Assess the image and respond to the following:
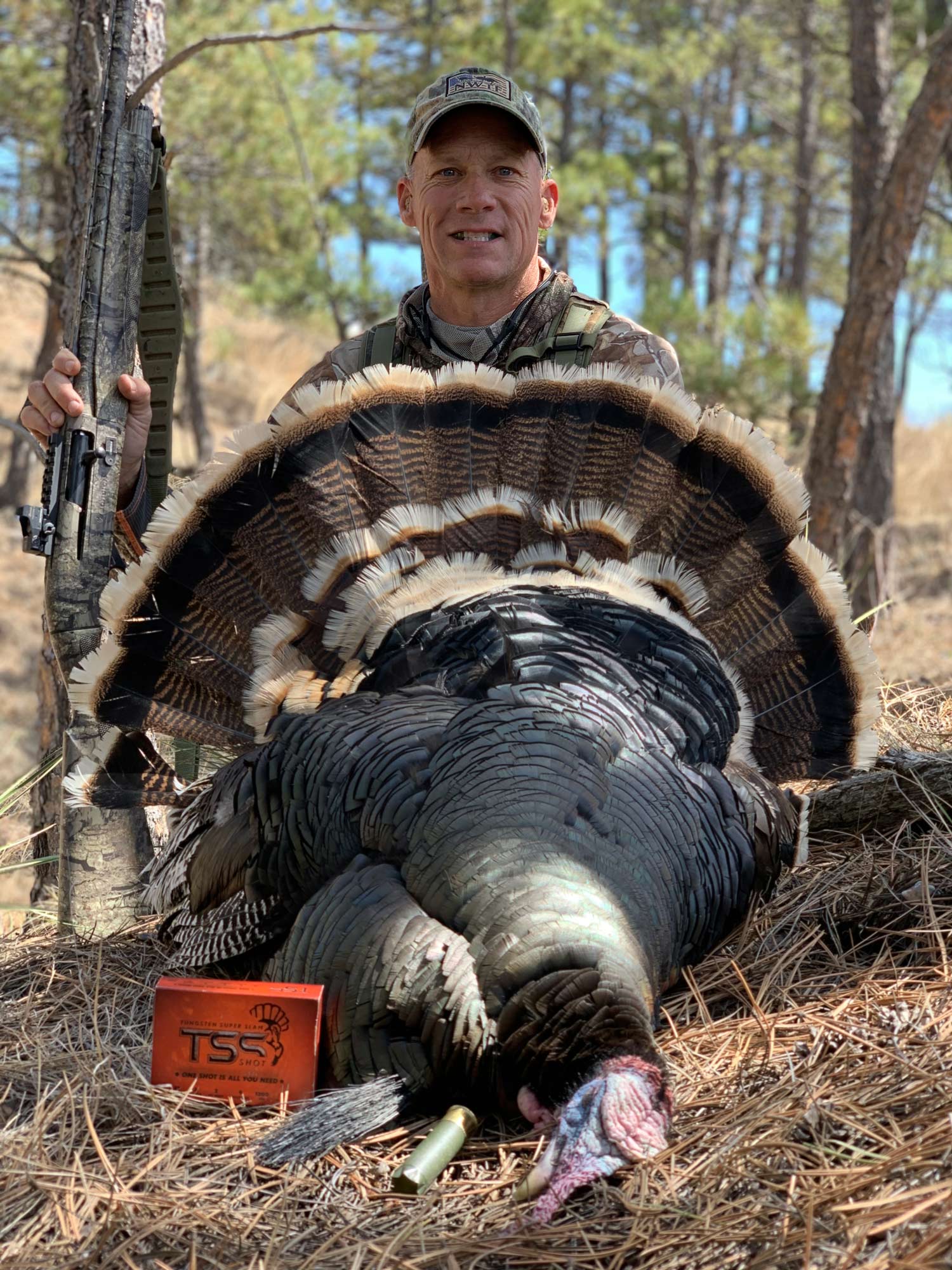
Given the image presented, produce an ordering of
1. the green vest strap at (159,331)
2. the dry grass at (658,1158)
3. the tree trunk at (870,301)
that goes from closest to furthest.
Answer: the dry grass at (658,1158) < the green vest strap at (159,331) < the tree trunk at (870,301)

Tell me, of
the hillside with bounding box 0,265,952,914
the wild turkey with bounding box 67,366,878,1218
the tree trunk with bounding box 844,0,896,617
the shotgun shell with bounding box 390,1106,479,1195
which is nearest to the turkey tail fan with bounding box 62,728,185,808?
the wild turkey with bounding box 67,366,878,1218

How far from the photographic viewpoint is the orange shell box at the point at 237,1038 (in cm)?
212

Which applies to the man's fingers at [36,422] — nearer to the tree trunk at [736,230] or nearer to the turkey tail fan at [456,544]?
the turkey tail fan at [456,544]

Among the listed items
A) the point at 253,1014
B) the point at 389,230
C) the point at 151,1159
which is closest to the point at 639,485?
the point at 253,1014

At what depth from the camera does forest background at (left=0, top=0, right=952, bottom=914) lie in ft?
27.1

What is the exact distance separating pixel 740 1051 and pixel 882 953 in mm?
485

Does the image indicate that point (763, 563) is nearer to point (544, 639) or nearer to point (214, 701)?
point (544, 639)

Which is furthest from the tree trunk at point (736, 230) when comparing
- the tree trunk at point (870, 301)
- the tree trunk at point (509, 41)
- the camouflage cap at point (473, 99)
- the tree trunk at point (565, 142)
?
the camouflage cap at point (473, 99)

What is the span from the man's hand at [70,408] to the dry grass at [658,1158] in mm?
1510

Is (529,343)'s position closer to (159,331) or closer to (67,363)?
(159,331)

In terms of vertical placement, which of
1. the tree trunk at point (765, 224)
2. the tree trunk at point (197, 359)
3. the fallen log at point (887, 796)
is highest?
the tree trunk at point (765, 224)

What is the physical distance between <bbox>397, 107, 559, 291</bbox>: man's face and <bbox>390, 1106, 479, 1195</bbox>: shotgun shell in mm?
2645

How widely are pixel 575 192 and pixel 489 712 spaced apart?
1211 cm

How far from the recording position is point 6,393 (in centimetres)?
1825
